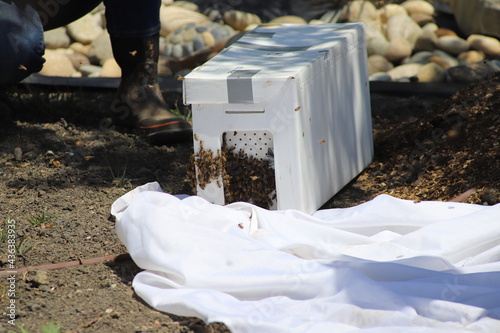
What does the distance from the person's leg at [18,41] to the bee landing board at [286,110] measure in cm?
111

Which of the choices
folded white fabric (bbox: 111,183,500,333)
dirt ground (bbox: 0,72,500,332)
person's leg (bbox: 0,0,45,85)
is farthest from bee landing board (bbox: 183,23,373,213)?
person's leg (bbox: 0,0,45,85)

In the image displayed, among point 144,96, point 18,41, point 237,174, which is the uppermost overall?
point 18,41

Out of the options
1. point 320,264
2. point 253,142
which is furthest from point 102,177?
point 320,264

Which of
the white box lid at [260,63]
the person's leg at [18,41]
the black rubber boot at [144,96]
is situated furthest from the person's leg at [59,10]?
the white box lid at [260,63]

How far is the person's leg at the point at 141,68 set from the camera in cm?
358

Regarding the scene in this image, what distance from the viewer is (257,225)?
2.57 meters

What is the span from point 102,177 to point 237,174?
825 mm

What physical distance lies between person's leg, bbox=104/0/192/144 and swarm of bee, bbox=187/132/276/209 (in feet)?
2.74

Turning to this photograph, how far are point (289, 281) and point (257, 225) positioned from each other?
1.57ft

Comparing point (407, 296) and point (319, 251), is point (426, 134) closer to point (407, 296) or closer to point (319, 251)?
point (319, 251)

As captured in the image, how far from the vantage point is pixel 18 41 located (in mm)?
3365

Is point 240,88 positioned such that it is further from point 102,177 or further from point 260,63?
point 102,177

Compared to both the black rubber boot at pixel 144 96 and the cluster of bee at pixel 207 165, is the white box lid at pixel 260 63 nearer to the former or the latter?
the cluster of bee at pixel 207 165

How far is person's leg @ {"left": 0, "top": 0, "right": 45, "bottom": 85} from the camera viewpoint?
333 cm
